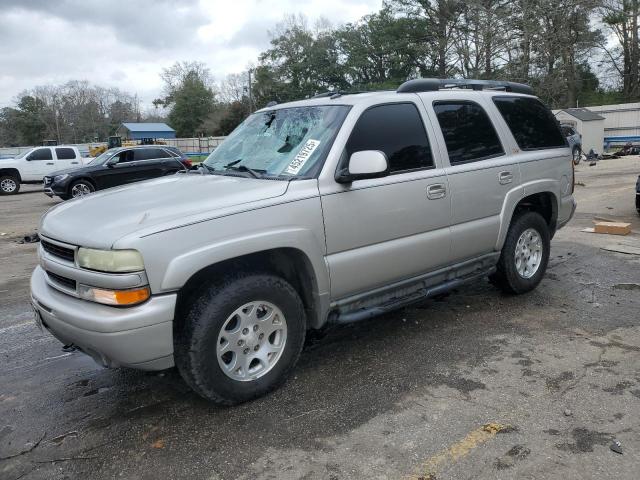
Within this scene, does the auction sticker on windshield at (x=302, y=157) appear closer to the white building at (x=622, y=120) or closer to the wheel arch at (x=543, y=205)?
the wheel arch at (x=543, y=205)

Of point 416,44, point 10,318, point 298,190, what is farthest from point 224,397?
point 416,44

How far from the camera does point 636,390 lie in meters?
3.52

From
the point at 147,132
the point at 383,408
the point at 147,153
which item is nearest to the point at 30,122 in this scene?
the point at 147,132

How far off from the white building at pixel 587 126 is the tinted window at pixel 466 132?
91.8 feet

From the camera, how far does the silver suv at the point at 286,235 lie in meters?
3.01

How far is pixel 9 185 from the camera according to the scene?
21.6 metres

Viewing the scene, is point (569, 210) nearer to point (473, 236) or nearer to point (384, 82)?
point (473, 236)

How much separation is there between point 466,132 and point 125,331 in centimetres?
323

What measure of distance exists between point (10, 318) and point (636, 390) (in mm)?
5545

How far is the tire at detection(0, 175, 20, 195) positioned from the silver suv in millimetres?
20298

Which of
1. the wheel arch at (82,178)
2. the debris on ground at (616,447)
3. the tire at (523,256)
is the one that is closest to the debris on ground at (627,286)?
the tire at (523,256)

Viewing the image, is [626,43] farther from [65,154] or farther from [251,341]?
[251,341]

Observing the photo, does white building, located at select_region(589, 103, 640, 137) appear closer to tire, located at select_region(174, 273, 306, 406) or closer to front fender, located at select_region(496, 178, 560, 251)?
front fender, located at select_region(496, 178, 560, 251)

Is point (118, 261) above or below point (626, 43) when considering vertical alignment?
below
